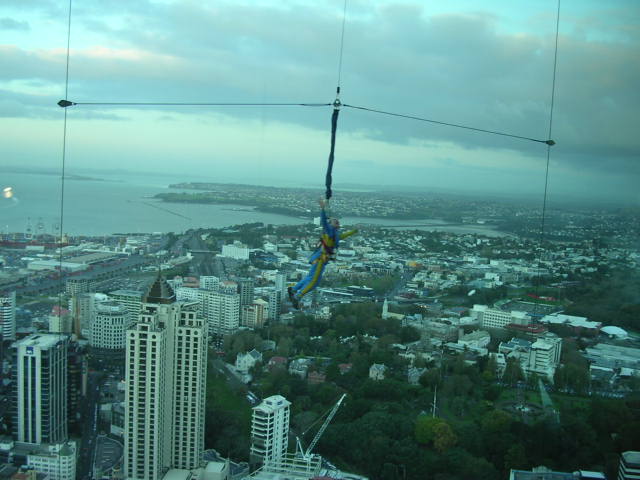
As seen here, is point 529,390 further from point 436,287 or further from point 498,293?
point 436,287

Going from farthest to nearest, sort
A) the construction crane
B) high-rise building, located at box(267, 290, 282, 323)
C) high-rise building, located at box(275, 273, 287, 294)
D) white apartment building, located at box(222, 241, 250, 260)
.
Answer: white apartment building, located at box(222, 241, 250, 260) → high-rise building, located at box(275, 273, 287, 294) → high-rise building, located at box(267, 290, 282, 323) → the construction crane

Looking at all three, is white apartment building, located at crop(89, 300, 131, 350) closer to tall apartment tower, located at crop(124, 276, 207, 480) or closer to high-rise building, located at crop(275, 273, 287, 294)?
tall apartment tower, located at crop(124, 276, 207, 480)

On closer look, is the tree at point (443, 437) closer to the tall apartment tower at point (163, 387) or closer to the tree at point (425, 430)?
the tree at point (425, 430)

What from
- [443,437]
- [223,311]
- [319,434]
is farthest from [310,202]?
[443,437]

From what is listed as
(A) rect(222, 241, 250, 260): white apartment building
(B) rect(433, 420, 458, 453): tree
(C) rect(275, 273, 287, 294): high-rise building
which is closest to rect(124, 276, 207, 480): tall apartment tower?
(B) rect(433, 420, 458, 453): tree

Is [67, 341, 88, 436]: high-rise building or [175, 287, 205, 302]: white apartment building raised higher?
[175, 287, 205, 302]: white apartment building

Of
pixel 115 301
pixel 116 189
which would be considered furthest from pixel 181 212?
pixel 115 301

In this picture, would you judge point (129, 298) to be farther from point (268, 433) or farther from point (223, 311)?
point (268, 433)
